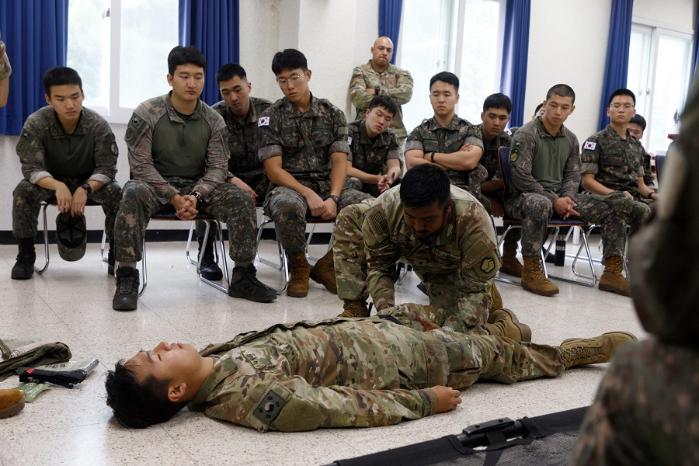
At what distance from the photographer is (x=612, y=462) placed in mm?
623

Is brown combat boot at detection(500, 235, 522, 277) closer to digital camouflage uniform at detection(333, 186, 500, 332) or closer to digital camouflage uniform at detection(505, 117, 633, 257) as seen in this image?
digital camouflage uniform at detection(505, 117, 633, 257)

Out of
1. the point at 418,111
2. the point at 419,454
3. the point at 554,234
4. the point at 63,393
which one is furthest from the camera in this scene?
the point at 418,111

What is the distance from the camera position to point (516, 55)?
7855mm

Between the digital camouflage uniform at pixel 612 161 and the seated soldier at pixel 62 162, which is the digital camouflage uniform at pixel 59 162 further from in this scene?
the digital camouflage uniform at pixel 612 161

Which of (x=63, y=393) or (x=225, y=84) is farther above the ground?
(x=225, y=84)

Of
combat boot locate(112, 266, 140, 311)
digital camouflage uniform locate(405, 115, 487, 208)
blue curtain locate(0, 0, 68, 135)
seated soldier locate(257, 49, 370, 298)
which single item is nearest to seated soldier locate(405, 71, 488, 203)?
digital camouflage uniform locate(405, 115, 487, 208)

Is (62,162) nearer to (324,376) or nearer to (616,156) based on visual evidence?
(324,376)

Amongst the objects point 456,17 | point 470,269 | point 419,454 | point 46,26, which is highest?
point 456,17

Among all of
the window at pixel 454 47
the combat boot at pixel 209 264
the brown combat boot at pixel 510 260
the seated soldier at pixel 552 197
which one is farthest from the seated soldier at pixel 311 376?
the window at pixel 454 47

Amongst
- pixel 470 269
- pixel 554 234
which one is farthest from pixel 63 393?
pixel 554 234

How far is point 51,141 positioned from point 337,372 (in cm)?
293

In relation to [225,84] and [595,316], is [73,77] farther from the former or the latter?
[595,316]

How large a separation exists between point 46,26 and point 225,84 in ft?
5.38

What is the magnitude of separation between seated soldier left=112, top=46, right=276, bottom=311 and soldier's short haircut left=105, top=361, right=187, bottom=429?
1.69 metres
